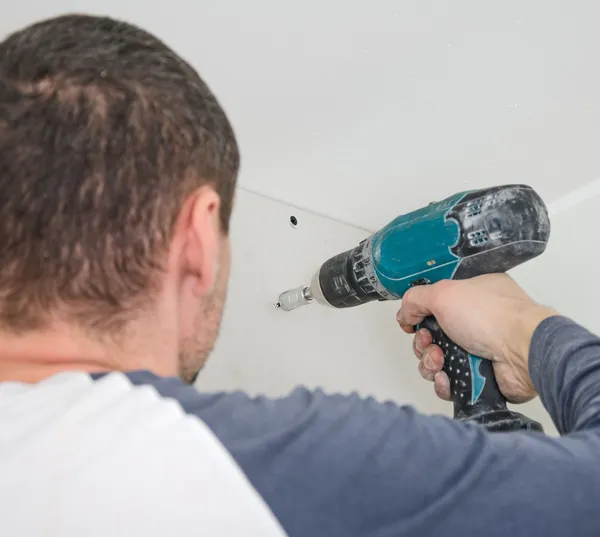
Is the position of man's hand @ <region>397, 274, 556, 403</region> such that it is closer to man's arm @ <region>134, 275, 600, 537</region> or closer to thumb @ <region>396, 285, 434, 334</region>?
thumb @ <region>396, 285, 434, 334</region>

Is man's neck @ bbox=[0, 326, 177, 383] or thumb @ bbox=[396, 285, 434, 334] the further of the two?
thumb @ bbox=[396, 285, 434, 334]

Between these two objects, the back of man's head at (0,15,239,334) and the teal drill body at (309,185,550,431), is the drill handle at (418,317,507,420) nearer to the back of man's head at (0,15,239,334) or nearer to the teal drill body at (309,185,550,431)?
the teal drill body at (309,185,550,431)

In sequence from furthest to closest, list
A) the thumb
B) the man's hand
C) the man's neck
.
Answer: the thumb
the man's hand
the man's neck

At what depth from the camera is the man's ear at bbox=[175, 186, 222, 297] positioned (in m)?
0.50

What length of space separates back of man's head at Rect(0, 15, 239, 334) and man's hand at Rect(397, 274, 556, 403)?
48 cm

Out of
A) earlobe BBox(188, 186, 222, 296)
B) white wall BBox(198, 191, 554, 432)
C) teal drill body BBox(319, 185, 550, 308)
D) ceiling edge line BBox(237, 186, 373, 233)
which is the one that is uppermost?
earlobe BBox(188, 186, 222, 296)

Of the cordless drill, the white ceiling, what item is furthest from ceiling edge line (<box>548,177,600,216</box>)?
the cordless drill

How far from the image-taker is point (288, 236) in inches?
48.1

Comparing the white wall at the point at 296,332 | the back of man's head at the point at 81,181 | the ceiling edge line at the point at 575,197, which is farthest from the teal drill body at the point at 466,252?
the ceiling edge line at the point at 575,197

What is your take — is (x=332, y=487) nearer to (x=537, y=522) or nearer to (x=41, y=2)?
(x=537, y=522)

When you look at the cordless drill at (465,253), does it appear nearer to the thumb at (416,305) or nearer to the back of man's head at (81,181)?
the thumb at (416,305)

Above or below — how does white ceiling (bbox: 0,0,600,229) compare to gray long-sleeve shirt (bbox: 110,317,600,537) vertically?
above

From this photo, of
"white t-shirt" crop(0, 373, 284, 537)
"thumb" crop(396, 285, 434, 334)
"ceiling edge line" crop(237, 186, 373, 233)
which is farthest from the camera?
"ceiling edge line" crop(237, 186, 373, 233)

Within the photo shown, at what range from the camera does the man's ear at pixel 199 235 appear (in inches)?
19.9
